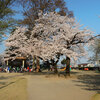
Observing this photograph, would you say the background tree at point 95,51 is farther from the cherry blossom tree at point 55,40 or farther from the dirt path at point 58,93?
the dirt path at point 58,93

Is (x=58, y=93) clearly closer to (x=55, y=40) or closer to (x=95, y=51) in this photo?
(x=55, y=40)

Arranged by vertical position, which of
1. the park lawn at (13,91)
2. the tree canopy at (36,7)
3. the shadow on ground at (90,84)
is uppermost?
the tree canopy at (36,7)

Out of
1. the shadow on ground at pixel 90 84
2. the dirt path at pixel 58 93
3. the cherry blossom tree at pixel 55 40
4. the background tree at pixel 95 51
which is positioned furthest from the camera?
the background tree at pixel 95 51

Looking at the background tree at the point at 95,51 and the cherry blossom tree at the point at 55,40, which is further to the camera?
the background tree at the point at 95,51

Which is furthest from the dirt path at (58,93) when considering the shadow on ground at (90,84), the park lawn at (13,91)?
the shadow on ground at (90,84)

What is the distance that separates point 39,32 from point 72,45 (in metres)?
5.99

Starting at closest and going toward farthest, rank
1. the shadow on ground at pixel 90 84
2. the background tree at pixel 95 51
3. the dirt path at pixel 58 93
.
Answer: the dirt path at pixel 58 93 → the shadow on ground at pixel 90 84 → the background tree at pixel 95 51

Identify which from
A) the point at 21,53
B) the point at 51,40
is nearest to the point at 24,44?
the point at 21,53

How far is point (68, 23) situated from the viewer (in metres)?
23.1

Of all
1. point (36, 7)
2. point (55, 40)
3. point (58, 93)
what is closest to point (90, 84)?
point (58, 93)

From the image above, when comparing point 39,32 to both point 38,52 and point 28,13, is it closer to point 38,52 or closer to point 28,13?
point 38,52

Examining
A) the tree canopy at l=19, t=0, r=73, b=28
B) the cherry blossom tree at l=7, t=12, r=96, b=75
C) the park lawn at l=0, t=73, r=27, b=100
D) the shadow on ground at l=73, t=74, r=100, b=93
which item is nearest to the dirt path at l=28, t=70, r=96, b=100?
the park lawn at l=0, t=73, r=27, b=100

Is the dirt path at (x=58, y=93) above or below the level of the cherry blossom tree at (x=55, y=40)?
below

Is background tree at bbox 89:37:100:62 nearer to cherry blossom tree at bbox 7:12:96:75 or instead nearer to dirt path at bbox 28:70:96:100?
cherry blossom tree at bbox 7:12:96:75
